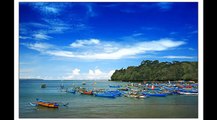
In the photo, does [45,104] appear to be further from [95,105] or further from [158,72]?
[158,72]

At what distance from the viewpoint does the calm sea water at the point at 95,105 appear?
15.8 feet

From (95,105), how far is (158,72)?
3.24ft

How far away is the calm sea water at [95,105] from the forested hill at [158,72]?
167 millimetres

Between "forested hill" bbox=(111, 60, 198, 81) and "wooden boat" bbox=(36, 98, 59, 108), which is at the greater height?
"forested hill" bbox=(111, 60, 198, 81)

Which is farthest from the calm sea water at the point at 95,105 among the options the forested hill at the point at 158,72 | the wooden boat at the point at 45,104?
the forested hill at the point at 158,72

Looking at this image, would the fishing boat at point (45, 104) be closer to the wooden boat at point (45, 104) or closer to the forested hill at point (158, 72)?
the wooden boat at point (45, 104)

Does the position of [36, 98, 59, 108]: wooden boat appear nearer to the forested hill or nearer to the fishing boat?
the fishing boat

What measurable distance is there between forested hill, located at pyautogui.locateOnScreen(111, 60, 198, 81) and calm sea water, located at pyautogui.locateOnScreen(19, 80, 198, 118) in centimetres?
17

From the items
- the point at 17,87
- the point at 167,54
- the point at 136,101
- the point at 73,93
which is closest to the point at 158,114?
the point at 136,101

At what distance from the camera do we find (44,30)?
4.93 m

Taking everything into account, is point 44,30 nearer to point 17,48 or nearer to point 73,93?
point 17,48

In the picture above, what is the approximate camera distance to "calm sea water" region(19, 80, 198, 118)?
4.82 meters

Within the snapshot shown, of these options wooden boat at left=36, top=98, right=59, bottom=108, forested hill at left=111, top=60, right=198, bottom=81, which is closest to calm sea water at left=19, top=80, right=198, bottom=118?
wooden boat at left=36, top=98, right=59, bottom=108
